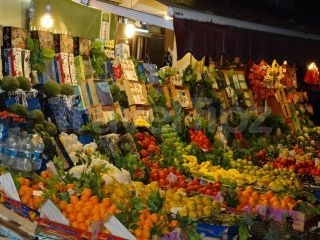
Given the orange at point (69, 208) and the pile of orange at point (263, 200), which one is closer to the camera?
the orange at point (69, 208)

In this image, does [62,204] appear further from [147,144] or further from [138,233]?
[147,144]

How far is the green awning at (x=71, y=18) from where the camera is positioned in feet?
27.6

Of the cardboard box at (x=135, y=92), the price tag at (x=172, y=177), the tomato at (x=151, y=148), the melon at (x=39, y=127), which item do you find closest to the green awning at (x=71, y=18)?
the cardboard box at (x=135, y=92)

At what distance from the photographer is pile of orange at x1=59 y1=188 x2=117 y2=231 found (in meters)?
4.49

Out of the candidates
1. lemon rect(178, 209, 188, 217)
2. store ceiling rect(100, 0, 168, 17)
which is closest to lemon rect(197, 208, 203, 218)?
lemon rect(178, 209, 188, 217)

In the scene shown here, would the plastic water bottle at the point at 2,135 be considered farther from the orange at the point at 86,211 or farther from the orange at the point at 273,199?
the orange at the point at 273,199

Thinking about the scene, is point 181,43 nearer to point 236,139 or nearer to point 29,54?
point 29,54

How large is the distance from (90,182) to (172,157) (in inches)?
105

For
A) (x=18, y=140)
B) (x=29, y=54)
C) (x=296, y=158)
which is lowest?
(x=296, y=158)

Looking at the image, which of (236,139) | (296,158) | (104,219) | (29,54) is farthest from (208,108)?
(104,219)

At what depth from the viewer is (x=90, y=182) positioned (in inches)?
204

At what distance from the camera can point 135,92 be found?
28.0 feet

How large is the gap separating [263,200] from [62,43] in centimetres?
340

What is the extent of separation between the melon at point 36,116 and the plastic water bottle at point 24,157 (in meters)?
0.72
